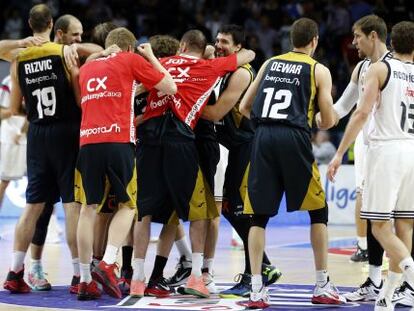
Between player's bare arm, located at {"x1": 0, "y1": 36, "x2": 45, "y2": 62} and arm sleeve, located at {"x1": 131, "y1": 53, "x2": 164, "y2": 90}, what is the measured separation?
979 millimetres

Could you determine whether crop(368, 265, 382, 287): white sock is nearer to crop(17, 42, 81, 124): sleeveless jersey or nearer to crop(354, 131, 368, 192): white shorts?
crop(354, 131, 368, 192): white shorts

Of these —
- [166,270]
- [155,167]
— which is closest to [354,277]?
[166,270]

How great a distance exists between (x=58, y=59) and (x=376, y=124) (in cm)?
284

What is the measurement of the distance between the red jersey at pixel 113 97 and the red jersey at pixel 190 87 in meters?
0.34

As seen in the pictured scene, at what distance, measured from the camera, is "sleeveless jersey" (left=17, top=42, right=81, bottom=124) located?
27.5ft

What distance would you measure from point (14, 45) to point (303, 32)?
258 centimetres

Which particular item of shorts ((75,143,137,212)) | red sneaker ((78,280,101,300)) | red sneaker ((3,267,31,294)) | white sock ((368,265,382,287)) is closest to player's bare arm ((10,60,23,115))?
shorts ((75,143,137,212))

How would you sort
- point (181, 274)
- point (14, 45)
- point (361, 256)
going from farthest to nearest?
1. point (361, 256)
2. point (181, 274)
3. point (14, 45)

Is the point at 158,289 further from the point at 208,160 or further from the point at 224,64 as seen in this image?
the point at 224,64

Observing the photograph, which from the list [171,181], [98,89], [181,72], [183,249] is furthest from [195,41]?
[183,249]

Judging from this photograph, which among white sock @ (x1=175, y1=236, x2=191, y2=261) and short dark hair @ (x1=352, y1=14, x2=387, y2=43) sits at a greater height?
short dark hair @ (x1=352, y1=14, x2=387, y2=43)

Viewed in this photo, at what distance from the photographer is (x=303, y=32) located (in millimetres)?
7789

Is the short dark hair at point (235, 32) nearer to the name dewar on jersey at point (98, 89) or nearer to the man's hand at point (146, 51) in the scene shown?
the man's hand at point (146, 51)

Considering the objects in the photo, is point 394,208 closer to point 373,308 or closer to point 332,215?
point 373,308
